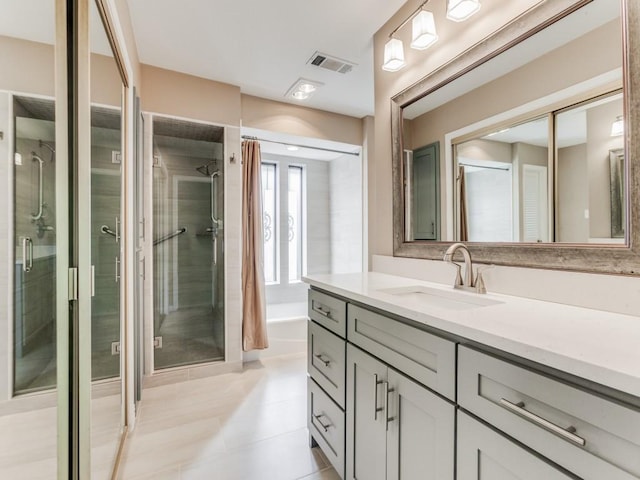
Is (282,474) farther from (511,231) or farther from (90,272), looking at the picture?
(511,231)

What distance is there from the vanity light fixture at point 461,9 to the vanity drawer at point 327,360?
5.02ft

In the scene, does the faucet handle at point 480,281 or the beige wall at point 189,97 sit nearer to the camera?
the faucet handle at point 480,281

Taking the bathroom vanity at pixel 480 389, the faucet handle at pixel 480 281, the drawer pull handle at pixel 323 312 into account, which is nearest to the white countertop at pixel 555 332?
the bathroom vanity at pixel 480 389

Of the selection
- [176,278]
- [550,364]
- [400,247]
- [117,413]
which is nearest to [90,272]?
[117,413]

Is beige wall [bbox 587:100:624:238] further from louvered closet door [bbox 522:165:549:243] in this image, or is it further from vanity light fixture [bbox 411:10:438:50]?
vanity light fixture [bbox 411:10:438:50]

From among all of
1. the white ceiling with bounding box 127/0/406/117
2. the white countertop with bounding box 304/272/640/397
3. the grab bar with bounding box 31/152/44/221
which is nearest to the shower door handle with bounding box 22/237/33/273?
the grab bar with bounding box 31/152/44/221

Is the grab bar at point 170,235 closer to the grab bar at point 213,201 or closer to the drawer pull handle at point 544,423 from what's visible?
the grab bar at point 213,201

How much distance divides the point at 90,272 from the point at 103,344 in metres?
0.44

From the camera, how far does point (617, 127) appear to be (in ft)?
3.16

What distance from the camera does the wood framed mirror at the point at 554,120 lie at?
94cm

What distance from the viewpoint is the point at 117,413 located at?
1.59 m

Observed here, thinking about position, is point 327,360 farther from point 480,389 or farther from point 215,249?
point 215,249

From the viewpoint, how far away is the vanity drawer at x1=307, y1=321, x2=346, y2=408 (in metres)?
1.37

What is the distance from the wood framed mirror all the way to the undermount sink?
211mm
